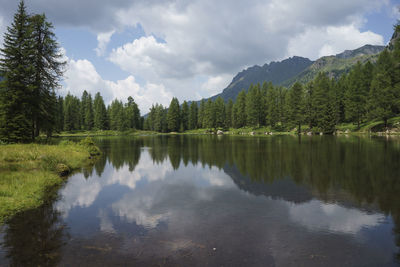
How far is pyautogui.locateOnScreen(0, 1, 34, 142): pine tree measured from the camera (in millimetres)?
29891

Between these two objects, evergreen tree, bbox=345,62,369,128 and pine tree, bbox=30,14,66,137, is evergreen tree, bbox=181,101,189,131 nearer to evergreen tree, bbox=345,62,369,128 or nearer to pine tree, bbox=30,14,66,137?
evergreen tree, bbox=345,62,369,128

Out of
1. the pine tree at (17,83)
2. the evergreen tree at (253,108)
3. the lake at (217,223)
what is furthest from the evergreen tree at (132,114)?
the lake at (217,223)

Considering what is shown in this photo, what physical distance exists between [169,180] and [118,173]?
17.8ft

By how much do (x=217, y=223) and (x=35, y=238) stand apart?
6211 mm

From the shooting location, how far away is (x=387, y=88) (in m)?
68.0

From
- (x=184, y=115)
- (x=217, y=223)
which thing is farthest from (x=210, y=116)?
(x=217, y=223)

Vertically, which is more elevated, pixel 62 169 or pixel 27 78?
pixel 27 78

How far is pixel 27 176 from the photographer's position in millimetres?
15086

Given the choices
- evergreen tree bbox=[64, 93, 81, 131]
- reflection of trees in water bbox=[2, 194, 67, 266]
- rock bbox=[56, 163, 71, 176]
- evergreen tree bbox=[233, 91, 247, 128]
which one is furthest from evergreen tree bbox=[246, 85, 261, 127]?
reflection of trees in water bbox=[2, 194, 67, 266]

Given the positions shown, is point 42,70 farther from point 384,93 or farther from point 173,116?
point 173,116

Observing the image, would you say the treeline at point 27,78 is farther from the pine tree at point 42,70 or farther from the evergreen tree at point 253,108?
the evergreen tree at point 253,108

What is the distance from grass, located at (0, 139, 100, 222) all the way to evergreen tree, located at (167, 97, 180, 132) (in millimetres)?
113176

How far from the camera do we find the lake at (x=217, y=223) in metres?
6.51

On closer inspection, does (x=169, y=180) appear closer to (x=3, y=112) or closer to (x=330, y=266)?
(x=330, y=266)
